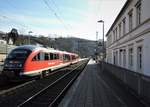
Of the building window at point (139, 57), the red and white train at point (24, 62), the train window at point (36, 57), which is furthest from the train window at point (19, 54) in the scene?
the building window at point (139, 57)

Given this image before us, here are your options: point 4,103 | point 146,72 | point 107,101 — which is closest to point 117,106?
point 107,101

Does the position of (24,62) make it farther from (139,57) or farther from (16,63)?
(139,57)

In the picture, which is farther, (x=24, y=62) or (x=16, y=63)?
(x=16, y=63)

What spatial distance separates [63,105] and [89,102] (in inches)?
51.0

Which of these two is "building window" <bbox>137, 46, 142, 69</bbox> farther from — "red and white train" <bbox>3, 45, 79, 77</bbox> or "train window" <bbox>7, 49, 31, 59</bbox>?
"train window" <bbox>7, 49, 31, 59</bbox>

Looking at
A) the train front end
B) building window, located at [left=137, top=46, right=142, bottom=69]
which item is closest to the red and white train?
the train front end

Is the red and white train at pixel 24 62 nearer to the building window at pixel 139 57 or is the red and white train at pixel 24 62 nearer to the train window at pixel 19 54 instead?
the train window at pixel 19 54

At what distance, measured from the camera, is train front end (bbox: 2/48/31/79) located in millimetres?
15738

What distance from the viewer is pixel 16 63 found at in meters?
16.3

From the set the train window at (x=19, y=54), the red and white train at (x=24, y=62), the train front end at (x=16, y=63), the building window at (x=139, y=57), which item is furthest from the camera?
the building window at (x=139, y=57)

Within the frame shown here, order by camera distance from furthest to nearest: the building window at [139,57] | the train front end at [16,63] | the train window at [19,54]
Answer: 1. the building window at [139,57]
2. the train window at [19,54]
3. the train front end at [16,63]

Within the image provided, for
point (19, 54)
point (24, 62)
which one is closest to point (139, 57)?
point (24, 62)

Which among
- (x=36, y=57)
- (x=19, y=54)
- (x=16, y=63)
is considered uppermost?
(x=19, y=54)

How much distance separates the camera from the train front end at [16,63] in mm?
15738
